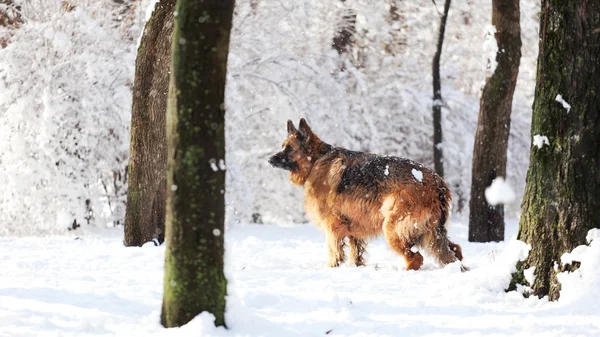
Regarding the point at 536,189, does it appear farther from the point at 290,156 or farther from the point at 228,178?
the point at 228,178

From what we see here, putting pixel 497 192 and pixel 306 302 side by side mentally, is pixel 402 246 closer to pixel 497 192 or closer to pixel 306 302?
pixel 306 302

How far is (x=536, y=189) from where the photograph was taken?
6.24 metres

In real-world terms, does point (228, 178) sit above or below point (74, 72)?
below

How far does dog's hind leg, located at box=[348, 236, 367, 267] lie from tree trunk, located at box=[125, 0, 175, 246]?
124 inches

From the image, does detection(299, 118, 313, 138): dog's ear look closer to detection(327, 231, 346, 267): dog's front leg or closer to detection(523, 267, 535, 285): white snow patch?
detection(327, 231, 346, 267): dog's front leg

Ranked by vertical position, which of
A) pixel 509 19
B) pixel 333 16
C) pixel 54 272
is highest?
pixel 333 16

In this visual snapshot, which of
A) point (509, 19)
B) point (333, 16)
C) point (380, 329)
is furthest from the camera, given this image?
point (333, 16)

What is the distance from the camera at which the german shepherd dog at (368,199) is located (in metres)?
8.21

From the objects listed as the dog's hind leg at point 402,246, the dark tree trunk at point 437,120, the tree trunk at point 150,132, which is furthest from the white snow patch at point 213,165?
the dark tree trunk at point 437,120

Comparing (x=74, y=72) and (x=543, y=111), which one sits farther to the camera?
(x=74, y=72)

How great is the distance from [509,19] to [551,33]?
18.4 ft

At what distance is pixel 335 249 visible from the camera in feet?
29.5

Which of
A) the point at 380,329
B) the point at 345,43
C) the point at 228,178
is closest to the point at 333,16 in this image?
the point at 345,43

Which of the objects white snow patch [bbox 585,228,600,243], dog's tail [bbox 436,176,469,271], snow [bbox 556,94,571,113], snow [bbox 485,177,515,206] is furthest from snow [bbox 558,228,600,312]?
snow [bbox 485,177,515,206]
